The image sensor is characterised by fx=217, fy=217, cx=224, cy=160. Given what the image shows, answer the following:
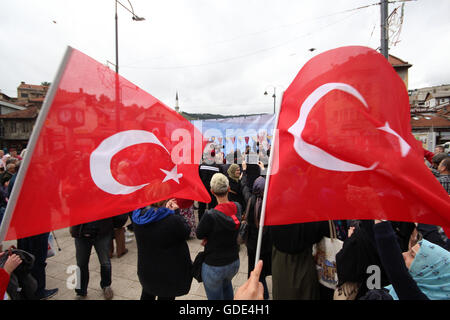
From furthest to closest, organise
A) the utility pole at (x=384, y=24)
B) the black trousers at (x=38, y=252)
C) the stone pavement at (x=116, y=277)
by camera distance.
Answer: the utility pole at (x=384, y=24)
the stone pavement at (x=116, y=277)
the black trousers at (x=38, y=252)

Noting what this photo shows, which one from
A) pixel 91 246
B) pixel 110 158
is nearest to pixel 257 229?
pixel 110 158

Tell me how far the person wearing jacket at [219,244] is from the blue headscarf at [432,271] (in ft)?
4.91

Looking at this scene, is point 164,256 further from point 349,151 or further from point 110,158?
point 349,151

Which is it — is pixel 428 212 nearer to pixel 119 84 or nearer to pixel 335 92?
pixel 335 92

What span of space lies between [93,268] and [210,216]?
117 inches

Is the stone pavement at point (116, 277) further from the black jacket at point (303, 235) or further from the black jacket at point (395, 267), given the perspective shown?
the black jacket at point (395, 267)

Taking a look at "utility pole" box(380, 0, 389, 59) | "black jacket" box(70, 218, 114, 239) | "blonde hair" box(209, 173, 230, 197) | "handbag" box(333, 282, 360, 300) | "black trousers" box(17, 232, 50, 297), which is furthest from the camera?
"utility pole" box(380, 0, 389, 59)

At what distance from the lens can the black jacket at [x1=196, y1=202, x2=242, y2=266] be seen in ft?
7.55

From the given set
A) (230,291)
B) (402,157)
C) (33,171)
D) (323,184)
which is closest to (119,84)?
(33,171)

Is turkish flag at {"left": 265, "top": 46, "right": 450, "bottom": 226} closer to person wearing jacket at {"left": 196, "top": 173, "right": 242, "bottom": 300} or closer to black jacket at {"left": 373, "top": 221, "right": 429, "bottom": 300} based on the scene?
black jacket at {"left": 373, "top": 221, "right": 429, "bottom": 300}

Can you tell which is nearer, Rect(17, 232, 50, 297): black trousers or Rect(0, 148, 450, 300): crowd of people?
Rect(0, 148, 450, 300): crowd of people

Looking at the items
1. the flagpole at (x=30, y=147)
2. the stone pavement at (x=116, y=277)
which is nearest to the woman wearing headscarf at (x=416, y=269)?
the flagpole at (x=30, y=147)

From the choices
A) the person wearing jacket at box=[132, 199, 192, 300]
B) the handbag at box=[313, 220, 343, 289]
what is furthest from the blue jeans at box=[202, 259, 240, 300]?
the handbag at box=[313, 220, 343, 289]

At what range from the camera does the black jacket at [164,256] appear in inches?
84.6
